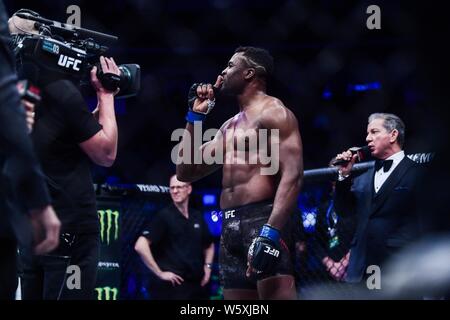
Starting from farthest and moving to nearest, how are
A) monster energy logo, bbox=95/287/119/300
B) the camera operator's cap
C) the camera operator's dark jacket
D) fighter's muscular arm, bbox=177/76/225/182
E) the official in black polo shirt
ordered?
the official in black polo shirt, monster energy logo, bbox=95/287/119/300, fighter's muscular arm, bbox=177/76/225/182, the camera operator's cap, the camera operator's dark jacket

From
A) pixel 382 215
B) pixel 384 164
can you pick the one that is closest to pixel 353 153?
pixel 384 164

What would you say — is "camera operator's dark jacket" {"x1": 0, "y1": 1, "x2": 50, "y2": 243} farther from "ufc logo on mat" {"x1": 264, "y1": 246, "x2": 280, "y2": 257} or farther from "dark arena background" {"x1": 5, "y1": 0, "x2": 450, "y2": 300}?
"dark arena background" {"x1": 5, "y1": 0, "x2": 450, "y2": 300}

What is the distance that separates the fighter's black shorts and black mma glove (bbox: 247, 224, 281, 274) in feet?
0.34

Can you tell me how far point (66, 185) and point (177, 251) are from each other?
86.5 inches

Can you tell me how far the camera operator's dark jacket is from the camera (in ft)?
4.54

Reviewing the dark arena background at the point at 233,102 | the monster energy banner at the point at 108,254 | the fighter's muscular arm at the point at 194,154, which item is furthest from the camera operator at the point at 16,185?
the monster energy banner at the point at 108,254

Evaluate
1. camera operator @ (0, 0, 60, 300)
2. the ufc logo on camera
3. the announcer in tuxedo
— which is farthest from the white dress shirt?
camera operator @ (0, 0, 60, 300)

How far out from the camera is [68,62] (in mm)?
1965

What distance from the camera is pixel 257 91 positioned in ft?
8.84

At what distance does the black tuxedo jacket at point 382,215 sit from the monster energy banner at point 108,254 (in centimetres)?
121

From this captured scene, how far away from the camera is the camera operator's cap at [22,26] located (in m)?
2.14

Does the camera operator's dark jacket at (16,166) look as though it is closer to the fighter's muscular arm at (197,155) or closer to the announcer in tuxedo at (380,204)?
the fighter's muscular arm at (197,155)
